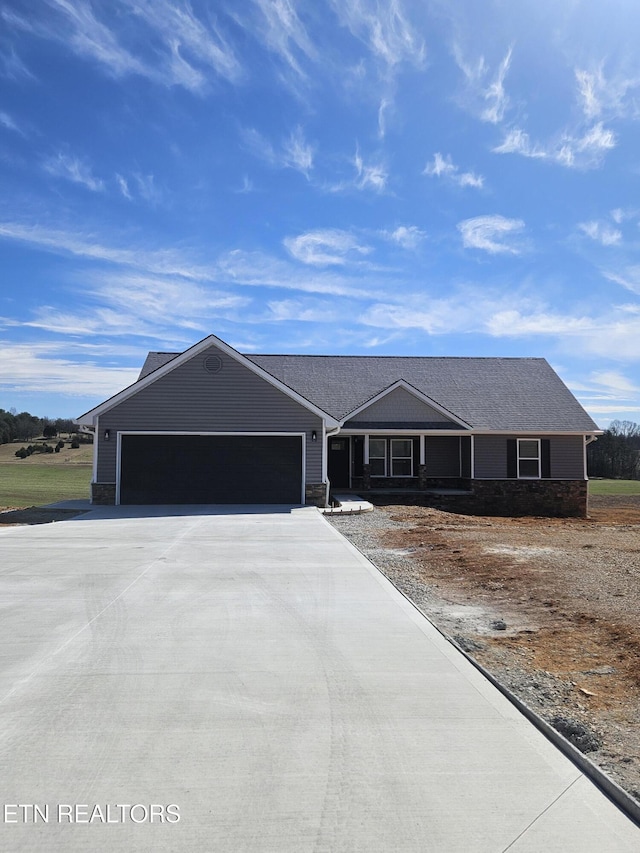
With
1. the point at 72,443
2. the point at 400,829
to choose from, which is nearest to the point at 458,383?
the point at 400,829

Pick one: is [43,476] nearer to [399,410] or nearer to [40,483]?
[40,483]

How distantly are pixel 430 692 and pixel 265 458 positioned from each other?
14.6 metres

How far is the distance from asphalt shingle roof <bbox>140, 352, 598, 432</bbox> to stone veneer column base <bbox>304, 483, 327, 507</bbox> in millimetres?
4325

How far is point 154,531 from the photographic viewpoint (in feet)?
43.4

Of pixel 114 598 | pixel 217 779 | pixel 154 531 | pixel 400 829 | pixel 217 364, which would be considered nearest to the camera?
pixel 400 829

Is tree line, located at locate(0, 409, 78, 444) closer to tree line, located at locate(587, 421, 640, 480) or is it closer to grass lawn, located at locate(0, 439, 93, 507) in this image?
grass lawn, located at locate(0, 439, 93, 507)

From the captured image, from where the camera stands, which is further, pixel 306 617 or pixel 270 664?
pixel 306 617

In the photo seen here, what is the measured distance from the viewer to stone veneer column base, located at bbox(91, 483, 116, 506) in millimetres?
18719

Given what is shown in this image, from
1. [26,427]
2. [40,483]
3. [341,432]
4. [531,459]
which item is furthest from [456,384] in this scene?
[26,427]

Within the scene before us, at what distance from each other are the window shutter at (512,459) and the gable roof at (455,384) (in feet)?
2.19

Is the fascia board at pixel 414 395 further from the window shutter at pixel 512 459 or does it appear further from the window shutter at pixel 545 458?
the window shutter at pixel 545 458

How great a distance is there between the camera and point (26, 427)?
70.6 metres

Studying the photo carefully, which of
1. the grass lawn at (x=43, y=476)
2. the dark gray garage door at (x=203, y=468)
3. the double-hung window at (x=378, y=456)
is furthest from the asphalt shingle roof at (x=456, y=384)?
the grass lawn at (x=43, y=476)

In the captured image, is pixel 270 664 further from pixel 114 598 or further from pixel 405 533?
pixel 405 533
